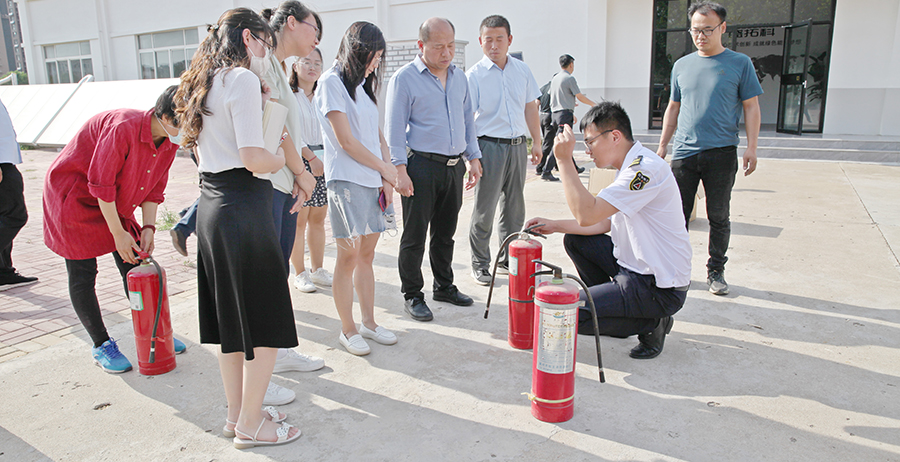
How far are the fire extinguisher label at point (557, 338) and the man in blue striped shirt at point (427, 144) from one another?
1427 millimetres

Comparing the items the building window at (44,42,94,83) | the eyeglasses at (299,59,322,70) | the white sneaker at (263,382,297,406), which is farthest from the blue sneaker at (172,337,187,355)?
the building window at (44,42,94,83)

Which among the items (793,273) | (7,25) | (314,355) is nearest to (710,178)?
(793,273)

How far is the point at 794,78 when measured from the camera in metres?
13.6

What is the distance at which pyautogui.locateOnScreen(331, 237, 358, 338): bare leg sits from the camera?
A: 335 cm

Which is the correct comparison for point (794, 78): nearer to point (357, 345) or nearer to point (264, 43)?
point (357, 345)

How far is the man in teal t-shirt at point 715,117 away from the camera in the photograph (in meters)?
4.27

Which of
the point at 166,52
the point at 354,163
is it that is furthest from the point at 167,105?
the point at 166,52

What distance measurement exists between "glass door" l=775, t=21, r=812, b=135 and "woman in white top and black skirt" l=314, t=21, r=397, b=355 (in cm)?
1302

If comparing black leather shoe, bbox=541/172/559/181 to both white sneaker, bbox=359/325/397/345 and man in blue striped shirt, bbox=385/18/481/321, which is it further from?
white sneaker, bbox=359/325/397/345

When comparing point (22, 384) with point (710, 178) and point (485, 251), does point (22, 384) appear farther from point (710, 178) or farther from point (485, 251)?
point (710, 178)

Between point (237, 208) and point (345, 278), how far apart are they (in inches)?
49.1

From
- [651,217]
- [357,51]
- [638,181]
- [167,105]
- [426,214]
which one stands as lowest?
[426,214]

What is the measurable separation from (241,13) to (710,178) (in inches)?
136

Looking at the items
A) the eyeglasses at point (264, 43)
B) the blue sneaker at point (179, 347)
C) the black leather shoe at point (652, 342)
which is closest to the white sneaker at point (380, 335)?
the blue sneaker at point (179, 347)
